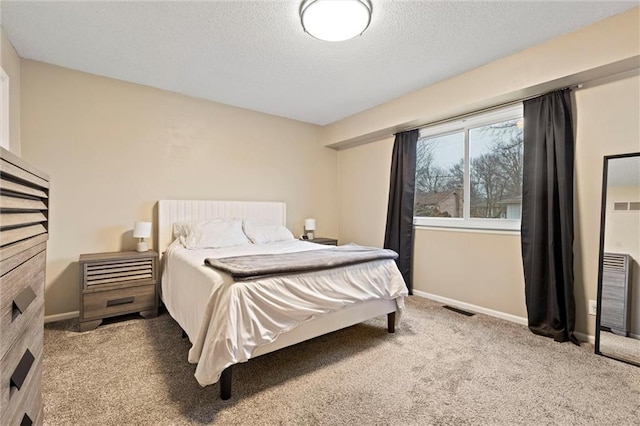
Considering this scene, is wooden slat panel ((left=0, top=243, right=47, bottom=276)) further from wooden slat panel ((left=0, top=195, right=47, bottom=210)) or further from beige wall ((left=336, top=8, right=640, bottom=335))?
beige wall ((left=336, top=8, right=640, bottom=335))

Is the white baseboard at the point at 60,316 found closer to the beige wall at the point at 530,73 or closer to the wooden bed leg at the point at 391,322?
the wooden bed leg at the point at 391,322

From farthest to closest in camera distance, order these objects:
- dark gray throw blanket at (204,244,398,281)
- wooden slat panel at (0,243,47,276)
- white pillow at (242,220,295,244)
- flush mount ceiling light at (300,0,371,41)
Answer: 1. white pillow at (242,220,295,244)
2. flush mount ceiling light at (300,0,371,41)
3. dark gray throw blanket at (204,244,398,281)
4. wooden slat panel at (0,243,47,276)

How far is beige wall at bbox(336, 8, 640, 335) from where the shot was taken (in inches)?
89.1

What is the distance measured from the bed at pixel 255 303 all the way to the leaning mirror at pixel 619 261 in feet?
5.09

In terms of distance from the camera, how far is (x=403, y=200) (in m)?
3.82

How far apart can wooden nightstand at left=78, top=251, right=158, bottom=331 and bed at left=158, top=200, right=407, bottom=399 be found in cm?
17

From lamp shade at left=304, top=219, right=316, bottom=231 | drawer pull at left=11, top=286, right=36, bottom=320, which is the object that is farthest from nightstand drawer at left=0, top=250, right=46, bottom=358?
lamp shade at left=304, top=219, right=316, bottom=231

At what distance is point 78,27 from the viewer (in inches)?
90.1

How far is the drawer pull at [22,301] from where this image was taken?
28.5 inches

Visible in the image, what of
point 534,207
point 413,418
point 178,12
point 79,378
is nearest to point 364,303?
point 413,418

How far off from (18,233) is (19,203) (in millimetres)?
92

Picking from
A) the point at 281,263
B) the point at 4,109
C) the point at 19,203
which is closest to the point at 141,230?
the point at 4,109

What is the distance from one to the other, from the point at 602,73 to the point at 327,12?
2.26 m

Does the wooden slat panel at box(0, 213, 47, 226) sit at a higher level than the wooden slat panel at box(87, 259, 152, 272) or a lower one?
higher
